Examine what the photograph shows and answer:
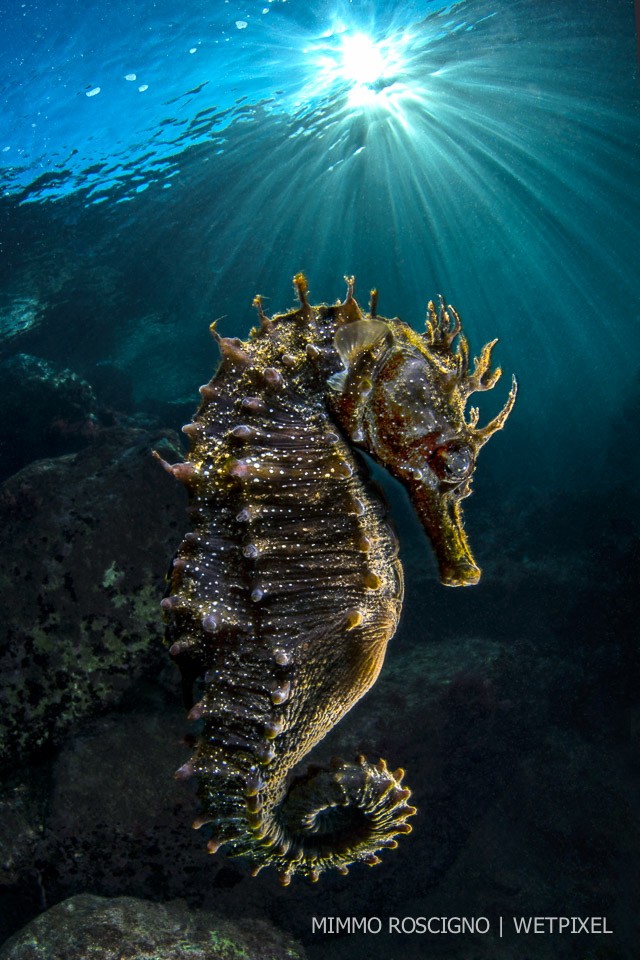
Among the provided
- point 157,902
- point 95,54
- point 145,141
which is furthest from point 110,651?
point 145,141

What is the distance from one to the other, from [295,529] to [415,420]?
0.54 metres

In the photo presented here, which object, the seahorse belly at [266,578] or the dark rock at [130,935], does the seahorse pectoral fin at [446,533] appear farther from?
the dark rock at [130,935]

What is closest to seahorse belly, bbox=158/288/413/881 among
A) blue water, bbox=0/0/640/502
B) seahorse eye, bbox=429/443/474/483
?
seahorse eye, bbox=429/443/474/483

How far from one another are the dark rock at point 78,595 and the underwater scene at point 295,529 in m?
0.03

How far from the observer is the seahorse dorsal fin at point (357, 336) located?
166 centimetres

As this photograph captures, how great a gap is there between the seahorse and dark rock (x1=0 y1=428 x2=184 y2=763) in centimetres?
334

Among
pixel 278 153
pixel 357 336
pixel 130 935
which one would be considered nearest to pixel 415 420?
pixel 357 336

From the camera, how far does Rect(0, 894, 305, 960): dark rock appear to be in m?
3.76

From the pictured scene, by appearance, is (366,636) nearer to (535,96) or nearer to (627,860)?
(627,860)

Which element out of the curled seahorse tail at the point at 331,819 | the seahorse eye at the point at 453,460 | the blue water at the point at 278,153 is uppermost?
the blue water at the point at 278,153

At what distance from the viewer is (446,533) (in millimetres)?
1699

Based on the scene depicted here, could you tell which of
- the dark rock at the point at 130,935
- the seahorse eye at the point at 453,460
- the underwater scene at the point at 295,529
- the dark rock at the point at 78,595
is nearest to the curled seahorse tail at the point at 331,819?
the underwater scene at the point at 295,529

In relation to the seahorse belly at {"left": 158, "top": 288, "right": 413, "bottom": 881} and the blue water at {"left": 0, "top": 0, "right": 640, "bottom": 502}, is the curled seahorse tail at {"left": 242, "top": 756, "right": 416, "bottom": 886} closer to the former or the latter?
the seahorse belly at {"left": 158, "top": 288, "right": 413, "bottom": 881}

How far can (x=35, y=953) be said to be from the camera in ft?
12.1
